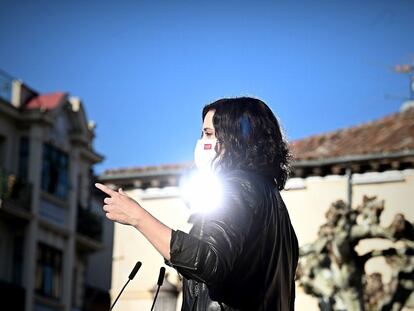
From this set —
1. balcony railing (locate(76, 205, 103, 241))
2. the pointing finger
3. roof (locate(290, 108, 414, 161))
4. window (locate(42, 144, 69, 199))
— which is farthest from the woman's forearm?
balcony railing (locate(76, 205, 103, 241))

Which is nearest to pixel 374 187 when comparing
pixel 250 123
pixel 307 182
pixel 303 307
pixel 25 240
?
pixel 307 182

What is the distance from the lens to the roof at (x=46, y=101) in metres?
38.7

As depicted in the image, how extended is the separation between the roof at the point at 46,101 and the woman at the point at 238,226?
34.2 m

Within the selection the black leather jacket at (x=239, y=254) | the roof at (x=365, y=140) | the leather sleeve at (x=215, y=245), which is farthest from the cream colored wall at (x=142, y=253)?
the leather sleeve at (x=215, y=245)

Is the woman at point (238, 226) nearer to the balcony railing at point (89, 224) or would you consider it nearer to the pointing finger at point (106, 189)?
the pointing finger at point (106, 189)

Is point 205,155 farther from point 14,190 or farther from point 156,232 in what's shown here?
point 14,190

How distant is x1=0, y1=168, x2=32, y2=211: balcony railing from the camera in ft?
121

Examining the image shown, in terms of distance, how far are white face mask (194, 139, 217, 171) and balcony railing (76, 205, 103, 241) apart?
1488 inches

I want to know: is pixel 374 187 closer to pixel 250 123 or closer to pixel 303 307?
pixel 303 307

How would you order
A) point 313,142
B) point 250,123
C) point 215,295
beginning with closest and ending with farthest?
point 215,295, point 250,123, point 313,142

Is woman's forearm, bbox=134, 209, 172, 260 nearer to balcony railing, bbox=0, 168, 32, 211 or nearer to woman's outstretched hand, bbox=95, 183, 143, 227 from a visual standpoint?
woman's outstretched hand, bbox=95, 183, 143, 227

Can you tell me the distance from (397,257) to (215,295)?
1202 centimetres

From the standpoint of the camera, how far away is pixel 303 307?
1099 inches

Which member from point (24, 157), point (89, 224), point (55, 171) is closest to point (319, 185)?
point (24, 157)
